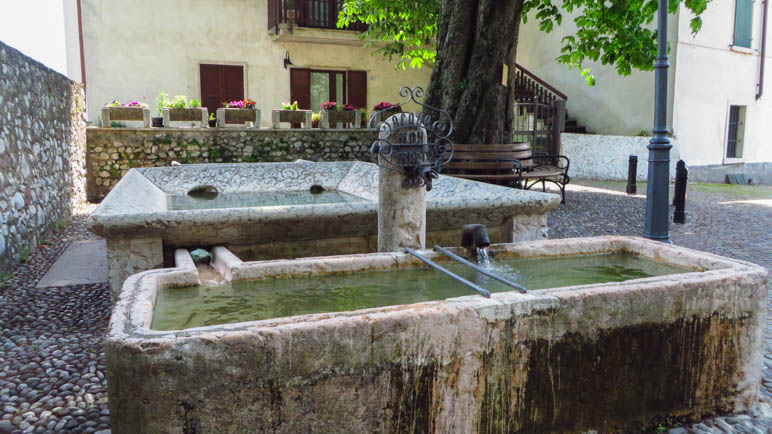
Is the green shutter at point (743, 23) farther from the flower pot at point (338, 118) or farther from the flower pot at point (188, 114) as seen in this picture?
the flower pot at point (188, 114)

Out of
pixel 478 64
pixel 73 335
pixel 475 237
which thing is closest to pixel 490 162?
pixel 478 64

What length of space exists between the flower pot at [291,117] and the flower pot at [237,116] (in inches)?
13.8

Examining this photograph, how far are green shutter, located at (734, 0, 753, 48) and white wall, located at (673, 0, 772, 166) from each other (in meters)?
0.19

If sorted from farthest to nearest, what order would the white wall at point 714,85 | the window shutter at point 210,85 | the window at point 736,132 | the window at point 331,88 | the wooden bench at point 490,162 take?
1. the window at point 331,88
2. the window at point 736,132
3. the window shutter at point 210,85
4. the white wall at point 714,85
5. the wooden bench at point 490,162

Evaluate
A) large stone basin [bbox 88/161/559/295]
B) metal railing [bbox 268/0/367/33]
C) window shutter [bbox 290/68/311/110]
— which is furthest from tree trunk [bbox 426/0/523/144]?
window shutter [bbox 290/68/311/110]

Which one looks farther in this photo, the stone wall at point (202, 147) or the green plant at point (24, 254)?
the stone wall at point (202, 147)

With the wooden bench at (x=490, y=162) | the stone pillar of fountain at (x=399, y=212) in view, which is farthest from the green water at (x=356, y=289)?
the wooden bench at (x=490, y=162)

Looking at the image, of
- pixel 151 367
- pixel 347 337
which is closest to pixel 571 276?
pixel 347 337

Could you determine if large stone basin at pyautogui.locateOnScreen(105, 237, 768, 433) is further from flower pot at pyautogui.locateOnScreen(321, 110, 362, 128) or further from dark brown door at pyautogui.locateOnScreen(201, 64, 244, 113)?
dark brown door at pyautogui.locateOnScreen(201, 64, 244, 113)

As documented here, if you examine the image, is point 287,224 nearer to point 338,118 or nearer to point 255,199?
point 255,199

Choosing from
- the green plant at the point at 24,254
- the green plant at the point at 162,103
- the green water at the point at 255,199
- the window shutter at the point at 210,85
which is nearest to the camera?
the green plant at the point at 24,254

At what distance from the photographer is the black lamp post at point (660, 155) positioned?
4.18 metres

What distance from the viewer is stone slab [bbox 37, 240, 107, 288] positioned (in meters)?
4.66

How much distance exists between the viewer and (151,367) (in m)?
1.70
